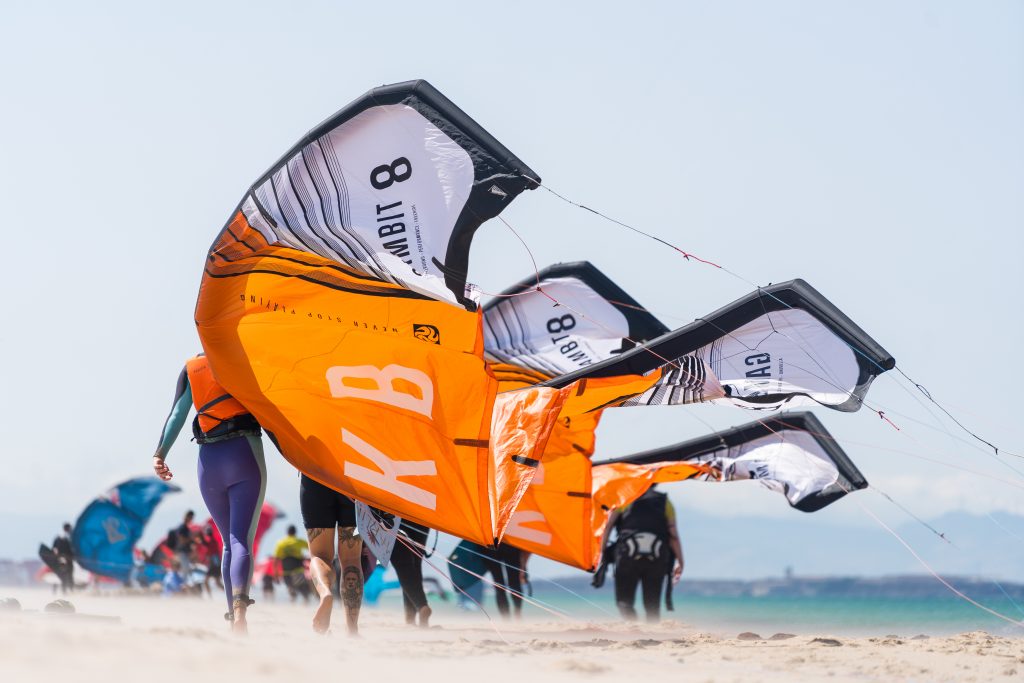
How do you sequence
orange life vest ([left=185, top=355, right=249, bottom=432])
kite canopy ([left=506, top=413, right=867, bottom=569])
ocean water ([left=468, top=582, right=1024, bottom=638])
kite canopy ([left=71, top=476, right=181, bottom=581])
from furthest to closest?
kite canopy ([left=71, top=476, right=181, bottom=581]) < kite canopy ([left=506, top=413, right=867, bottom=569]) < ocean water ([left=468, top=582, right=1024, bottom=638]) < orange life vest ([left=185, top=355, right=249, bottom=432])

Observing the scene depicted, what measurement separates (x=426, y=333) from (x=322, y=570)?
5.31 ft

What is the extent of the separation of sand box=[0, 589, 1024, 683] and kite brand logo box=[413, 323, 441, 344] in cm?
174

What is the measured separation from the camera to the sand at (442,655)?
10.6ft

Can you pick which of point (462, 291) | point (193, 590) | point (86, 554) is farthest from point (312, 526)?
point (86, 554)

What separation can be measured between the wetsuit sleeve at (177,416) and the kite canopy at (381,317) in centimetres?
20

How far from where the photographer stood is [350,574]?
19.3 feet

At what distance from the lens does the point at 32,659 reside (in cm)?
311

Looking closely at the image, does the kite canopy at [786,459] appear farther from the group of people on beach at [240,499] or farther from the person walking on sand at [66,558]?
the person walking on sand at [66,558]

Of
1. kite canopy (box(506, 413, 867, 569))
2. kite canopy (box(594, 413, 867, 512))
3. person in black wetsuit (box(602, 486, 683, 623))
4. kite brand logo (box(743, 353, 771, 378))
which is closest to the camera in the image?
kite brand logo (box(743, 353, 771, 378))

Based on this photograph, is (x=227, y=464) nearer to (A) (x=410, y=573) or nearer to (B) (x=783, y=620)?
(A) (x=410, y=573)

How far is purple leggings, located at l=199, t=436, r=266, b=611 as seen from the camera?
5340 millimetres

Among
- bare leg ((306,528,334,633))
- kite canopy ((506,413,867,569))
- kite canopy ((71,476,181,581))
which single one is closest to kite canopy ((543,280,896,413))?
kite canopy ((506,413,867,569))

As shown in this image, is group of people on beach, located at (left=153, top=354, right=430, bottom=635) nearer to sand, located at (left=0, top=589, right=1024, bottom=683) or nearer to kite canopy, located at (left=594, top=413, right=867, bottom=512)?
sand, located at (left=0, top=589, right=1024, bottom=683)

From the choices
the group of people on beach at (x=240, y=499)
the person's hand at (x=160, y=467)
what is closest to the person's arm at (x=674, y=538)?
the group of people on beach at (x=240, y=499)
